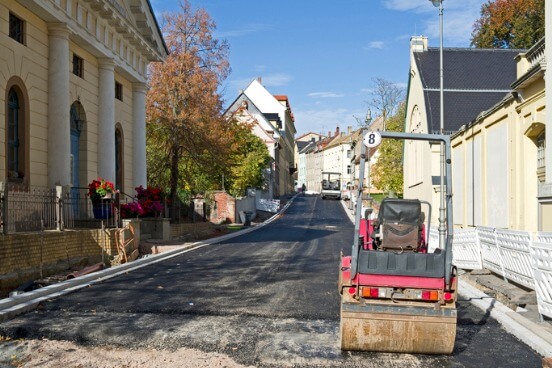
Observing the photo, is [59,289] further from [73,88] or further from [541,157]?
[541,157]

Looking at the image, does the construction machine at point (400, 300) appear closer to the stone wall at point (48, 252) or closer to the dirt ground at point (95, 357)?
the dirt ground at point (95, 357)

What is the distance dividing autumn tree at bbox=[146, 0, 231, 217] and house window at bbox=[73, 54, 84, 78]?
869 cm

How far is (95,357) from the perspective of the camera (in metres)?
7.29

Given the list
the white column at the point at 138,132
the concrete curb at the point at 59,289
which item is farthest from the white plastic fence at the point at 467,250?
the white column at the point at 138,132

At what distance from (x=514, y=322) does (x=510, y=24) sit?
141 ft

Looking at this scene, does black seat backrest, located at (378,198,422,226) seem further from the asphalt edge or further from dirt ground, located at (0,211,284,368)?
dirt ground, located at (0,211,284,368)

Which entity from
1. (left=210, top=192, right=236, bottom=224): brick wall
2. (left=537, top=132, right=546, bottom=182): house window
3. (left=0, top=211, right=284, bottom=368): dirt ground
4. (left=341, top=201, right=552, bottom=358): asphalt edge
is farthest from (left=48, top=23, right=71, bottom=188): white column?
(left=210, top=192, right=236, bottom=224): brick wall

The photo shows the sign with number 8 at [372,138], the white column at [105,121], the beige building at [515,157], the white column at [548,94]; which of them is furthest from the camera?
the white column at [105,121]

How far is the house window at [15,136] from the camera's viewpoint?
17.6 metres

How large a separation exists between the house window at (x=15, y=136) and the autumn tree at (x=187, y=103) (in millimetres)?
12758

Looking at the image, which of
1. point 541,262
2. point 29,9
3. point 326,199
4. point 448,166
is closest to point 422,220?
point 448,166

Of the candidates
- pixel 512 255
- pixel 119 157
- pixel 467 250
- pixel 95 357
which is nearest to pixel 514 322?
pixel 512 255

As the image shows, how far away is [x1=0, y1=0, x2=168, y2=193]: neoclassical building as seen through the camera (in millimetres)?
17670

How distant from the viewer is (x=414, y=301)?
7.43 metres
